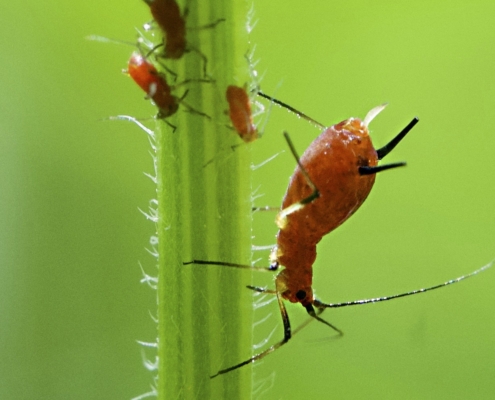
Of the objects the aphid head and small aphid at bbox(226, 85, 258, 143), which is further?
the aphid head

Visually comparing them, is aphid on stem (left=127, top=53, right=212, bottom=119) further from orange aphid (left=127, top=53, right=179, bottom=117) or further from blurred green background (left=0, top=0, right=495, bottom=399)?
blurred green background (left=0, top=0, right=495, bottom=399)

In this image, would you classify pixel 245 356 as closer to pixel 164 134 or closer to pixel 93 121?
pixel 164 134

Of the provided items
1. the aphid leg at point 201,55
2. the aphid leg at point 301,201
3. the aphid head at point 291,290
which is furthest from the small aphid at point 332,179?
the aphid leg at point 201,55

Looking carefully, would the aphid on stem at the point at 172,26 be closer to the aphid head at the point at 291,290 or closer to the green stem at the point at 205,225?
the green stem at the point at 205,225

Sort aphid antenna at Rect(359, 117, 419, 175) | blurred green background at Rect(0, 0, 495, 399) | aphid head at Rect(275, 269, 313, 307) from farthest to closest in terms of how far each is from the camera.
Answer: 1. blurred green background at Rect(0, 0, 495, 399)
2. aphid head at Rect(275, 269, 313, 307)
3. aphid antenna at Rect(359, 117, 419, 175)

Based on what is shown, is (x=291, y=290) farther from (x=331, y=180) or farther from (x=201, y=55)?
(x=201, y=55)

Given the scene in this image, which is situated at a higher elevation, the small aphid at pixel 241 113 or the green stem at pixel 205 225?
the small aphid at pixel 241 113

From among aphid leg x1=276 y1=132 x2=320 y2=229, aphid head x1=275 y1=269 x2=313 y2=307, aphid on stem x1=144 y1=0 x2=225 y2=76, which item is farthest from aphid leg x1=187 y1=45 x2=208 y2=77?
aphid head x1=275 y1=269 x2=313 y2=307
